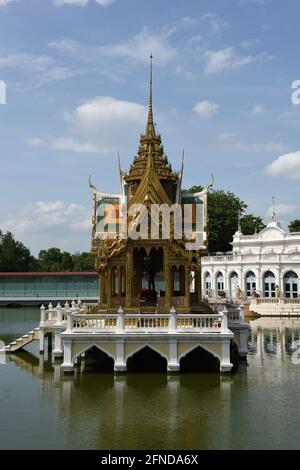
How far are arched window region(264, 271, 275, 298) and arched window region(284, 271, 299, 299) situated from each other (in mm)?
1123

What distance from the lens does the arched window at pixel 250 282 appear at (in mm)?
45812

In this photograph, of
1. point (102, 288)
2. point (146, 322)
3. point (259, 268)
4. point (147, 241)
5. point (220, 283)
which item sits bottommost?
point (146, 322)

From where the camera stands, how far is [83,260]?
8438cm

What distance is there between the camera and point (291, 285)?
143ft

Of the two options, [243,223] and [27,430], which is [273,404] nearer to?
[27,430]

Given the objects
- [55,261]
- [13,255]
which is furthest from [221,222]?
[55,261]

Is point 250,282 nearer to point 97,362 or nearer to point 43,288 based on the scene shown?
point 43,288

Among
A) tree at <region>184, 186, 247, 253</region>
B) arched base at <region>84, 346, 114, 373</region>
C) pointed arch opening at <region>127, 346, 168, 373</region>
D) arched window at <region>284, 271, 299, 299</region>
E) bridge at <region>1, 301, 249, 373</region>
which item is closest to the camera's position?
bridge at <region>1, 301, 249, 373</region>

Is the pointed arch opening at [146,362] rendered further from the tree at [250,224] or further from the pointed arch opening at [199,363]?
the tree at [250,224]

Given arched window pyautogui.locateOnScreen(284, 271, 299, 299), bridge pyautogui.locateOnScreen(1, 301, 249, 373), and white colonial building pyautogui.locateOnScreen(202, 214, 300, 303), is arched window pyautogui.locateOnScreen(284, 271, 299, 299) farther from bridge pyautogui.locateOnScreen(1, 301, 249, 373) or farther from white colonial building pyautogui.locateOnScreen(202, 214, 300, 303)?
bridge pyautogui.locateOnScreen(1, 301, 249, 373)

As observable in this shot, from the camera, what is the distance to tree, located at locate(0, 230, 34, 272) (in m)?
66.8

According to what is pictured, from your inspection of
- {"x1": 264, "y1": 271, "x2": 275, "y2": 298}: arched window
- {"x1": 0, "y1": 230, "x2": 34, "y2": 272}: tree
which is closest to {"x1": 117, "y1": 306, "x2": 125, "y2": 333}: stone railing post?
{"x1": 264, "y1": 271, "x2": 275, "y2": 298}: arched window

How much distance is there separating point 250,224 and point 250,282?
18270mm
